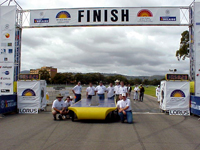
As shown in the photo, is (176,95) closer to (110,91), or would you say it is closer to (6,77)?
(110,91)

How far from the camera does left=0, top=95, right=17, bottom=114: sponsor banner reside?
37.3ft

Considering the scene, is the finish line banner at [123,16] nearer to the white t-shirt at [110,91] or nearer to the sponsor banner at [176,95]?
the sponsor banner at [176,95]

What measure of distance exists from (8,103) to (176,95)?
9.80 metres

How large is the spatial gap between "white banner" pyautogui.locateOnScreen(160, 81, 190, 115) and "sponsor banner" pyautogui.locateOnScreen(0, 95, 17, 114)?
903cm

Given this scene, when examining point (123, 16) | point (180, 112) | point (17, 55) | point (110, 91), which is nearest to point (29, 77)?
point (17, 55)

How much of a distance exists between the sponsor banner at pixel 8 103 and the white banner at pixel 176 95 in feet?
29.6

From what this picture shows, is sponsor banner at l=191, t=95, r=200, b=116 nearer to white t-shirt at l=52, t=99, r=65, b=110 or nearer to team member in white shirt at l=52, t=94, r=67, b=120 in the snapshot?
team member in white shirt at l=52, t=94, r=67, b=120

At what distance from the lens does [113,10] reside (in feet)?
44.0

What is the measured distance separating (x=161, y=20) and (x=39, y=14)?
8171mm

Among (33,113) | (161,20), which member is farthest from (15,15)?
(161,20)

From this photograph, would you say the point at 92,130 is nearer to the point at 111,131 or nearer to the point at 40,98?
the point at 111,131

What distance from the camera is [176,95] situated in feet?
39.8

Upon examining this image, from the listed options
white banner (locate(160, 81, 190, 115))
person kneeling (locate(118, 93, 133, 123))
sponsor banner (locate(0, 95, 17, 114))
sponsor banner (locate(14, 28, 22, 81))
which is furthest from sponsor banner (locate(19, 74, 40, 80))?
Answer: white banner (locate(160, 81, 190, 115))

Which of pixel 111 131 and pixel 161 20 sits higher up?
pixel 161 20
